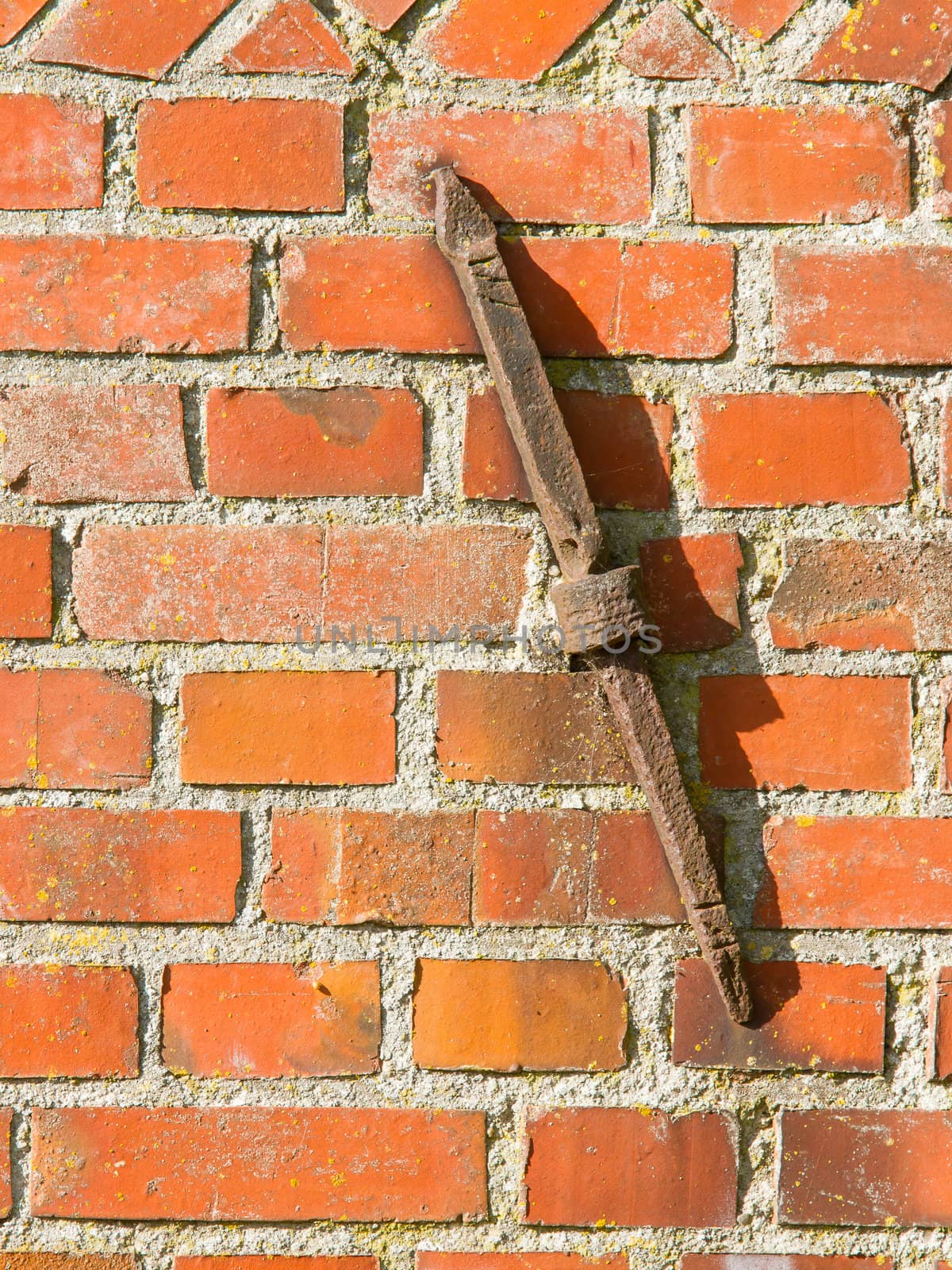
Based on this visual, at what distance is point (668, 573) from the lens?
0.72 meters

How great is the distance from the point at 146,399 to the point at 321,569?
0.17 meters

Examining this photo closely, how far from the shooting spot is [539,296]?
0.71 m

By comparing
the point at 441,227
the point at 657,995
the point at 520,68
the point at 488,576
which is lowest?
the point at 657,995

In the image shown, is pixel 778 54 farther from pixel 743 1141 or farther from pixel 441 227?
pixel 743 1141

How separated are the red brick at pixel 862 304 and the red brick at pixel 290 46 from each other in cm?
33

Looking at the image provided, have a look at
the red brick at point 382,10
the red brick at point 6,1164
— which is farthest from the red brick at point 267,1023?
the red brick at point 382,10

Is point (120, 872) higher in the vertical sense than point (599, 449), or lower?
lower

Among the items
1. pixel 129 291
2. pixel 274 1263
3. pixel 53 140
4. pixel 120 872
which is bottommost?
pixel 274 1263

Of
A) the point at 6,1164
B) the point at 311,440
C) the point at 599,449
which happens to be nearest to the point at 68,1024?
the point at 6,1164

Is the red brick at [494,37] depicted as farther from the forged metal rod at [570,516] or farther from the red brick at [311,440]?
the red brick at [311,440]

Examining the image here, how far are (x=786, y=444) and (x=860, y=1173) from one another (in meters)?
0.50

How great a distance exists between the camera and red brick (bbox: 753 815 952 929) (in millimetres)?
715

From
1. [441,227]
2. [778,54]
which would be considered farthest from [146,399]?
[778,54]

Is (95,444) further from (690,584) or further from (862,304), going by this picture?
(862,304)
